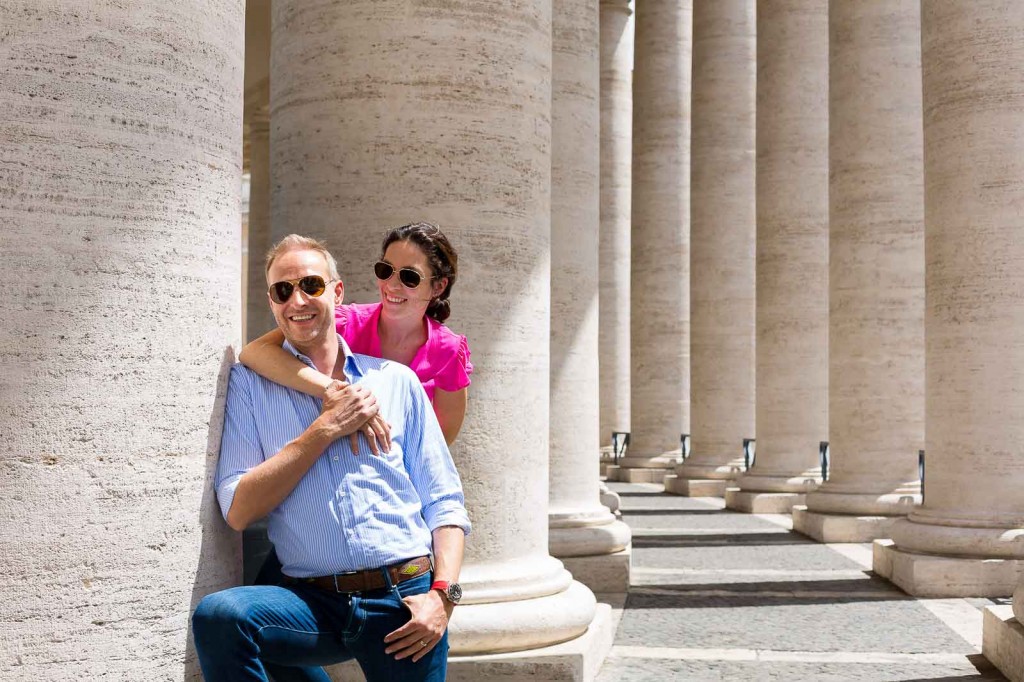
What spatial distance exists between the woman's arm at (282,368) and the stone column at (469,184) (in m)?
10.1

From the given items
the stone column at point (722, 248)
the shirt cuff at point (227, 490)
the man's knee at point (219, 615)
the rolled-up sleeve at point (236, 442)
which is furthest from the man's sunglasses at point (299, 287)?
the stone column at point (722, 248)

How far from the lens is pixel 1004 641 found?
33.7 metres

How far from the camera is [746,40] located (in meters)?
97.2

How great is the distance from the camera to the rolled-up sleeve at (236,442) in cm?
1318

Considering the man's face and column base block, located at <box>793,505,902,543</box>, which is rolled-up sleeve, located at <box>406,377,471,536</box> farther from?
column base block, located at <box>793,505,902,543</box>

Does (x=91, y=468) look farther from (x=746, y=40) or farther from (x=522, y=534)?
(x=746, y=40)

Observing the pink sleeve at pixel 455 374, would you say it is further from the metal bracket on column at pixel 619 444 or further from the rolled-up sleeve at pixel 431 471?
the metal bracket on column at pixel 619 444

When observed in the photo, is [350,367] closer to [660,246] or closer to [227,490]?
[227,490]

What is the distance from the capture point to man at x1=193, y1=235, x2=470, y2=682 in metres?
12.5

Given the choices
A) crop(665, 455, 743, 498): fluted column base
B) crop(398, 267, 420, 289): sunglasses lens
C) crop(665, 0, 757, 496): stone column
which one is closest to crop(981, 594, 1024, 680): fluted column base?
crop(398, 267, 420, 289): sunglasses lens

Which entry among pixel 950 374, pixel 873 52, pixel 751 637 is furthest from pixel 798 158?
Answer: pixel 751 637

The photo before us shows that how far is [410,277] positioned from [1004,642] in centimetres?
2459

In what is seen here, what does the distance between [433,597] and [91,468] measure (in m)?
3.87

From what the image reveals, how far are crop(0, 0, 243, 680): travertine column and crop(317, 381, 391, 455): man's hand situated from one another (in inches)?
53.3
